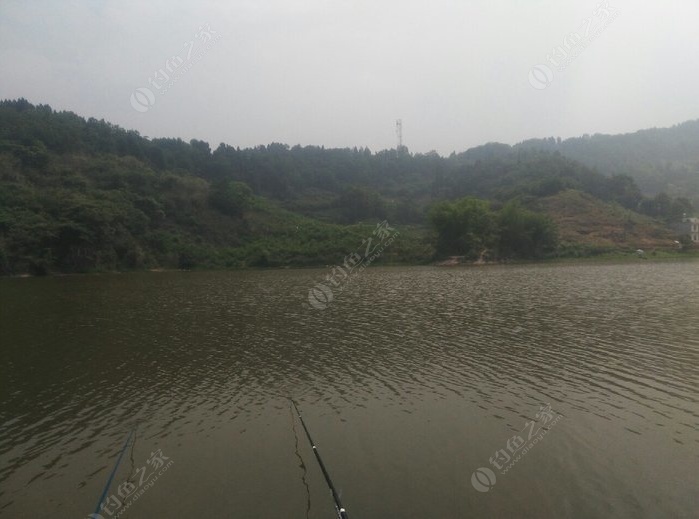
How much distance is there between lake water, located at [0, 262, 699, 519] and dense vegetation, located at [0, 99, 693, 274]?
43561 mm

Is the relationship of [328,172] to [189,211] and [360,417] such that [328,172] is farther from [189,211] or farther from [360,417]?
[360,417]

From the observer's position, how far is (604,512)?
6641mm

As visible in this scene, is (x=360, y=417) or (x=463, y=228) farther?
(x=463, y=228)

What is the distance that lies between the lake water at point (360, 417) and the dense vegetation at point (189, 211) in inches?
1715

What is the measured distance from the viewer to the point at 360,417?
10203 mm

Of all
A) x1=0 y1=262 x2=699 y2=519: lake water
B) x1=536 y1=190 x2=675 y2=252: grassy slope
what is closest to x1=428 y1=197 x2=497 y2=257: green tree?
x1=536 y1=190 x2=675 y2=252: grassy slope

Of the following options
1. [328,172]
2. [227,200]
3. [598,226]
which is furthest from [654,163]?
[227,200]

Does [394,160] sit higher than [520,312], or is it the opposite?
[394,160]

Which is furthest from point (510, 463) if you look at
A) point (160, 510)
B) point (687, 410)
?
point (160, 510)

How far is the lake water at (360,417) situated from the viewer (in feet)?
23.7

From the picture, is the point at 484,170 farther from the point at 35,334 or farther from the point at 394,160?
the point at 35,334

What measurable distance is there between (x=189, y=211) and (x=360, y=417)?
7553 cm

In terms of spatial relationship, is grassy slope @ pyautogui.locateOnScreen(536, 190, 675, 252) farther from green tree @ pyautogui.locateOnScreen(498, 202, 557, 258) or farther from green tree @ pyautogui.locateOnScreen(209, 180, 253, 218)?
green tree @ pyautogui.locateOnScreen(209, 180, 253, 218)

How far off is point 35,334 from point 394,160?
162m
